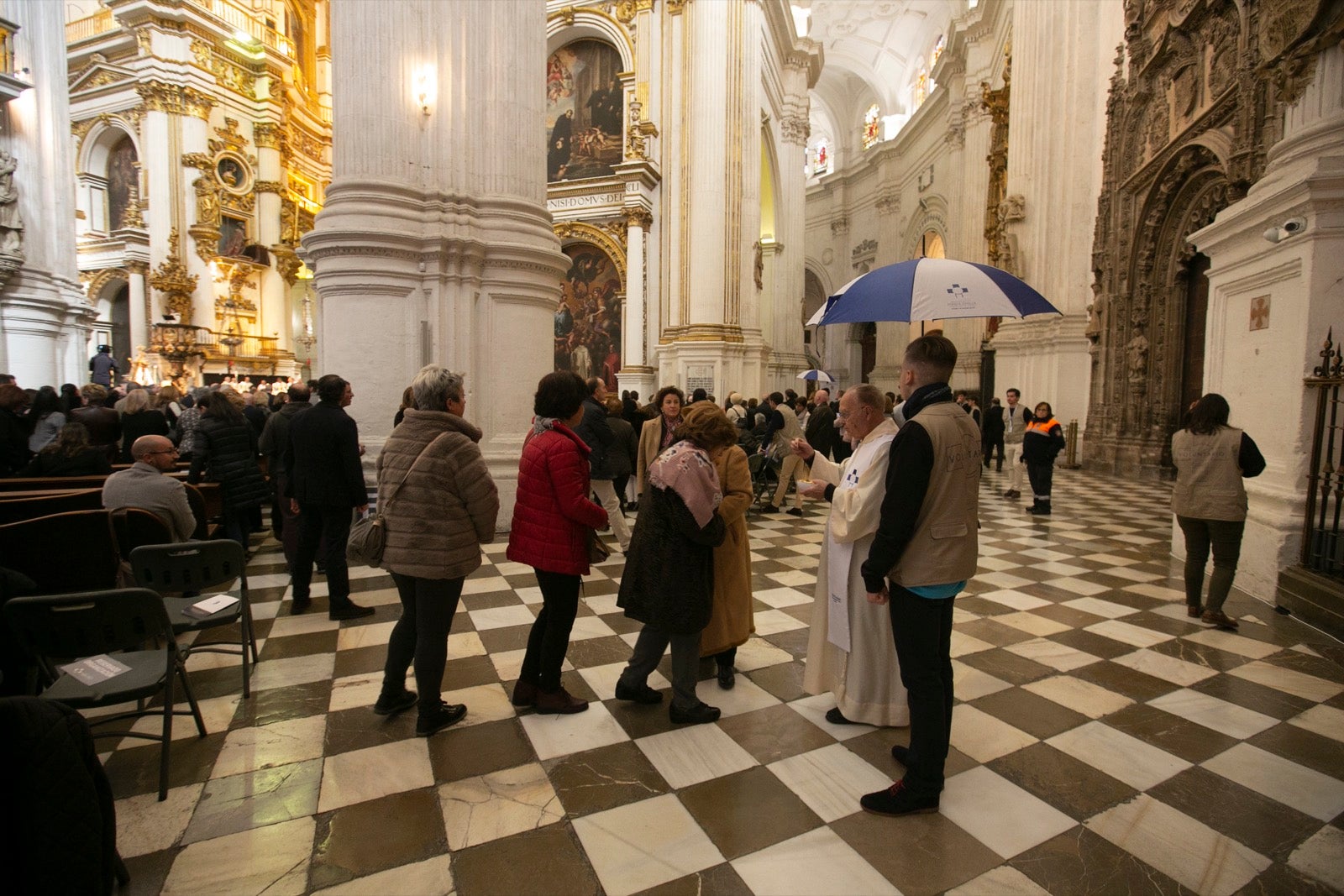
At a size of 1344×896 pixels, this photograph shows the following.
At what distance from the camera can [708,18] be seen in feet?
53.9

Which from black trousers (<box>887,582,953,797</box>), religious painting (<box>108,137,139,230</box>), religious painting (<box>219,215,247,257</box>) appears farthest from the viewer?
religious painting (<box>108,137,139,230</box>)

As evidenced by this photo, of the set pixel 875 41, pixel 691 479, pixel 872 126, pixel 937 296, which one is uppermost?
pixel 875 41

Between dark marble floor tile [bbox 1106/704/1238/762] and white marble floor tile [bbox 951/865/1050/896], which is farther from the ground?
dark marble floor tile [bbox 1106/704/1238/762]

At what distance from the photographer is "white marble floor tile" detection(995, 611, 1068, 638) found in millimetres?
4469

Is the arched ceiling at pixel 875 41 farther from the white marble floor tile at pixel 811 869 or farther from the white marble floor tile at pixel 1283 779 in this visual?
the white marble floor tile at pixel 811 869

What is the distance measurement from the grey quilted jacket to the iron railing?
18.2 ft

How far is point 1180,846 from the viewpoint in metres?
2.34

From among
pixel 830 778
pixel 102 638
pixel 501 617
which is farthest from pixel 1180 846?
pixel 102 638

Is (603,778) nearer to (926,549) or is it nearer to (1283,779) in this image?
(926,549)

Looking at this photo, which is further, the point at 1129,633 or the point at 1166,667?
the point at 1129,633

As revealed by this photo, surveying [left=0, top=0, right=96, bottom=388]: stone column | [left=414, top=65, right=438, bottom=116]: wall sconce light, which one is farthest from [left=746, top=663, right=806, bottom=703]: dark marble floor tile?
[left=0, top=0, right=96, bottom=388]: stone column

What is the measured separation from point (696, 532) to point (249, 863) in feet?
6.48

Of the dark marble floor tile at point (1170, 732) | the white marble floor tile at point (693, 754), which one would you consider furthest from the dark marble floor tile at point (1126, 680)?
the white marble floor tile at point (693, 754)

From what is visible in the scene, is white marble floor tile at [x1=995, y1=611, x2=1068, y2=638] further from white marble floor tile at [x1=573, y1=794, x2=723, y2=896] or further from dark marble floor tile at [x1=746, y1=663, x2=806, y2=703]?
white marble floor tile at [x1=573, y1=794, x2=723, y2=896]
